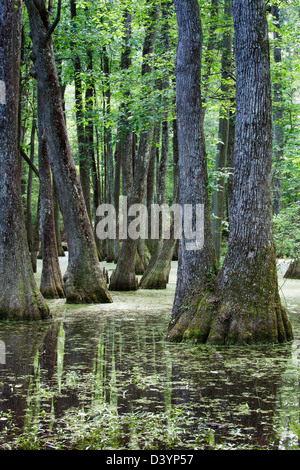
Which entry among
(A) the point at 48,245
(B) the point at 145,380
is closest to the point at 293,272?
(A) the point at 48,245

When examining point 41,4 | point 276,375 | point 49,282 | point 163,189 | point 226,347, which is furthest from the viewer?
point 163,189

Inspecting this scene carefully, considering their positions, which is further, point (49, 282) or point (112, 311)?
point (49, 282)

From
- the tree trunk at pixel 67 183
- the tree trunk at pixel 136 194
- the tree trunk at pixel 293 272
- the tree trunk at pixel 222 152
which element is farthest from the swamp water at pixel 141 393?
the tree trunk at pixel 293 272

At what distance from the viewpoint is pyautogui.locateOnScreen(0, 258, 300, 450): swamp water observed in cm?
382

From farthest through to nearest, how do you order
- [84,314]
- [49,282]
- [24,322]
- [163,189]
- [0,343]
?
[163,189] < [49,282] < [84,314] < [24,322] < [0,343]

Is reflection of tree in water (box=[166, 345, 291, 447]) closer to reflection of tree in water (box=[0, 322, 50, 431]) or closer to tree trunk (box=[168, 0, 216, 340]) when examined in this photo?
tree trunk (box=[168, 0, 216, 340])

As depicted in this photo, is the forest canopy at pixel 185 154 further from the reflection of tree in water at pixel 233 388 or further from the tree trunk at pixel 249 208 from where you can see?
the reflection of tree in water at pixel 233 388

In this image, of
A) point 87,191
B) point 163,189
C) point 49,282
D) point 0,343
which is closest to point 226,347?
point 0,343

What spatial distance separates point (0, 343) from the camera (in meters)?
7.75

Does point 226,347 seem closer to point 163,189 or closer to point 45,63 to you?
point 45,63

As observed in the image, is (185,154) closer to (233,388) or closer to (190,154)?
(190,154)

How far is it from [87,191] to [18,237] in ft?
29.6

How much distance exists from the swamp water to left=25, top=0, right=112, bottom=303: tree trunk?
12.7ft

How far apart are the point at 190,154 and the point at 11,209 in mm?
3859
